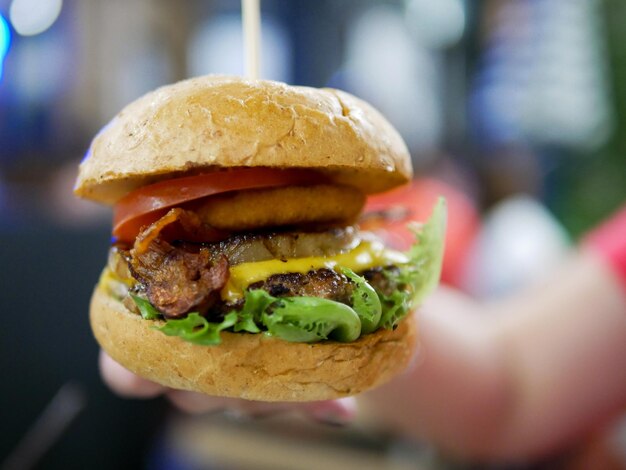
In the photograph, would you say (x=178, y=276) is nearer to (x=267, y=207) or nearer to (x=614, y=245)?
(x=267, y=207)

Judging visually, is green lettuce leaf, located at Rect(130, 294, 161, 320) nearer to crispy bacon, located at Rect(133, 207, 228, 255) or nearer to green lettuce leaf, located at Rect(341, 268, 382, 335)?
crispy bacon, located at Rect(133, 207, 228, 255)

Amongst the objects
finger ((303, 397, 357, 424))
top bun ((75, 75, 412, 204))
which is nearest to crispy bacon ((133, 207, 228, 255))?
top bun ((75, 75, 412, 204))

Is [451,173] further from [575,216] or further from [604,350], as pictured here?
[604,350]

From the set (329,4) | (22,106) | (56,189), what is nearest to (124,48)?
(22,106)

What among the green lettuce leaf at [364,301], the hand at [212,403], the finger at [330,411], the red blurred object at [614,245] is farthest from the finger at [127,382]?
the red blurred object at [614,245]

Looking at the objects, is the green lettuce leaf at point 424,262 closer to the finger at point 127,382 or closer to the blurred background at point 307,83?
the finger at point 127,382

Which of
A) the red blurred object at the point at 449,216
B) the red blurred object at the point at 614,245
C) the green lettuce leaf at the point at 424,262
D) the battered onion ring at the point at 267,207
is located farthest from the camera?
the red blurred object at the point at 449,216
